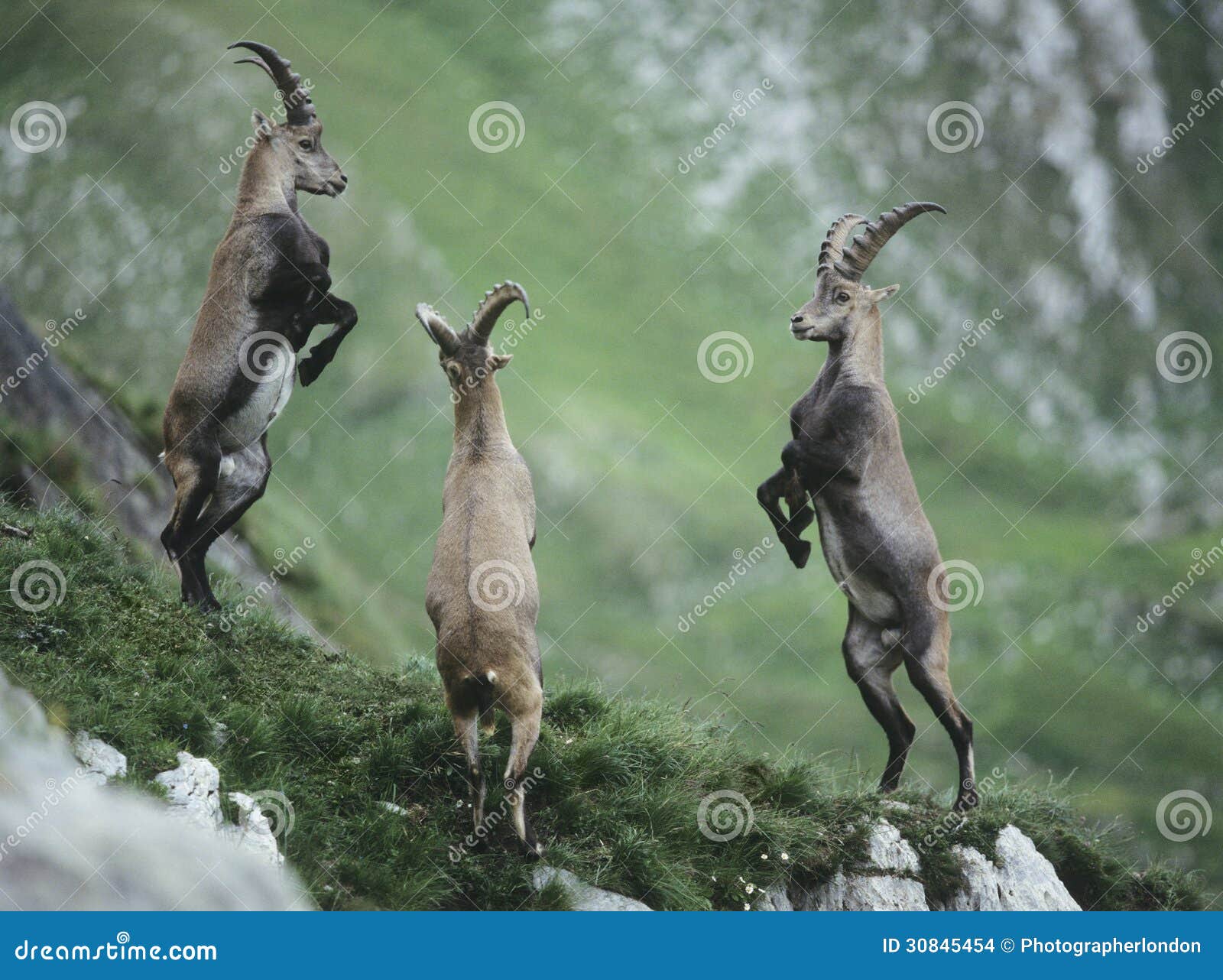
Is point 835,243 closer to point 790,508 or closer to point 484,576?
point 790,508

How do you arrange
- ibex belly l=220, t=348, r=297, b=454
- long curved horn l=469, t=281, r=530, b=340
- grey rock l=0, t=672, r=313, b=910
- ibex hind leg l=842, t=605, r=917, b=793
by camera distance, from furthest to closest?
ibex hind leg l=842, t=605, r=917, b=793
ibex belly l=220, t=348, r=297, b=454
long curved horn l=469, t=281, r=530, b=340
grey rock l=0, t=672, r=313, b=910

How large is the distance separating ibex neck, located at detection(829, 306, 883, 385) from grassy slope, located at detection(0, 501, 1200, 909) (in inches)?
113

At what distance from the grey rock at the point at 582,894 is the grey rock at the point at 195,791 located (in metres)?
1.84

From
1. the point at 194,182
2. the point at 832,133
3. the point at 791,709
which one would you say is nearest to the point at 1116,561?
the point at 791,709

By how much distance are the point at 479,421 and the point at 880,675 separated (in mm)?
3599

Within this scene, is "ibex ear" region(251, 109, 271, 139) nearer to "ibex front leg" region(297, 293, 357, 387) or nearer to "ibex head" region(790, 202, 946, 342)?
"ibex front leg" region(297, 293, 357, 387)

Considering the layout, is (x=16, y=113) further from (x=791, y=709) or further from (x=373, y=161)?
(x=791, y=709)

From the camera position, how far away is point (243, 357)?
30.0 ft

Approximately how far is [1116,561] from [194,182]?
19.9 meters

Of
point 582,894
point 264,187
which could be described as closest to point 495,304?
point 264,187

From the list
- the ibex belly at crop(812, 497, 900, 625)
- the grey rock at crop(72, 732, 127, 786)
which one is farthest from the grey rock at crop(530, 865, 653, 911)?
the ibex belly at crop(812, 497, 900, 625)

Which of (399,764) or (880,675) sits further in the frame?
(880,675)

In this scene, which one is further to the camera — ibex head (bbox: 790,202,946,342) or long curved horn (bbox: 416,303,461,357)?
ibex head (bbox: 790,202,946,342)

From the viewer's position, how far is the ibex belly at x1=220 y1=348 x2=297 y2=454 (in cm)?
916
